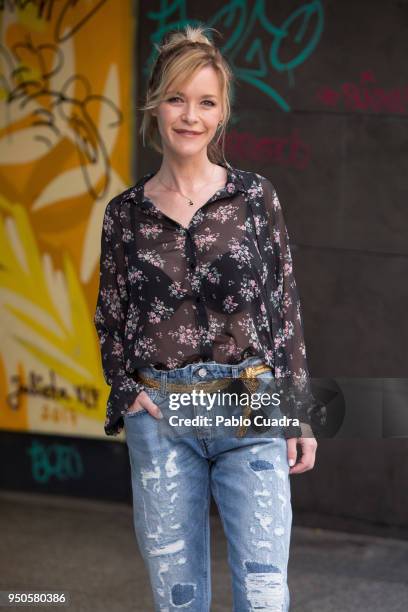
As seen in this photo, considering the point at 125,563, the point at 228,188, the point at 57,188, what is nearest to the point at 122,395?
the point at 228,188

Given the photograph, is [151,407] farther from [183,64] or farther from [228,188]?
[183,64]

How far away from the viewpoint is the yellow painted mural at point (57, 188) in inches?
234

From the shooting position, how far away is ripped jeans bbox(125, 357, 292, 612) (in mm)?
3199

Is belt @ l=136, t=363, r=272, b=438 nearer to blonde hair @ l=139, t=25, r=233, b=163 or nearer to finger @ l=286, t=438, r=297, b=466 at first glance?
finger @ l=286, t=438, r=297, b=466

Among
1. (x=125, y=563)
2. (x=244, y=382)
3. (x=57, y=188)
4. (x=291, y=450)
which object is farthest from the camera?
(x=57, y=188)

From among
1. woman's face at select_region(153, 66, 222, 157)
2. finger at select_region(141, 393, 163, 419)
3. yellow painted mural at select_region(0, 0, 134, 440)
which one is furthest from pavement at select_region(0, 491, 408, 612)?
woman's face at select_region(153, 66, 222, 157)

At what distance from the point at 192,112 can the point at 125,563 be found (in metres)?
2.72

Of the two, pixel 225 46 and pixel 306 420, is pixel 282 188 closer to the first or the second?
pixel 225 46

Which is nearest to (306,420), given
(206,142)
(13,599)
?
(206,142)

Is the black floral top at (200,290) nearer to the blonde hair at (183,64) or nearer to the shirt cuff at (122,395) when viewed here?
the shirt cuff at (122,395)

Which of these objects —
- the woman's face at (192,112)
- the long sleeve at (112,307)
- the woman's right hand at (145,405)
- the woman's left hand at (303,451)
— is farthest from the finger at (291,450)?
the woman's face at (192,112)

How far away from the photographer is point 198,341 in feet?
10.5

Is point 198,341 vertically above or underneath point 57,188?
underneath

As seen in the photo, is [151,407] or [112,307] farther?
[112,307]
